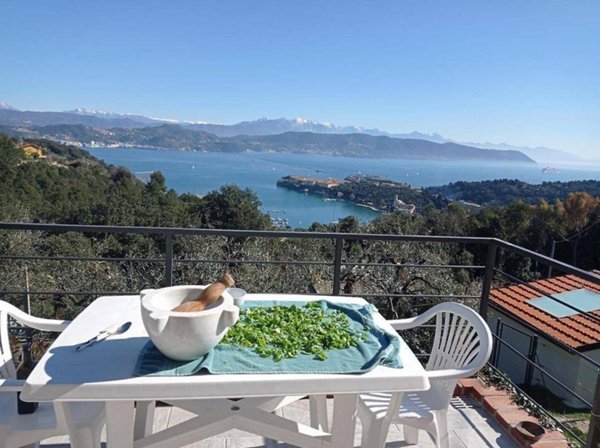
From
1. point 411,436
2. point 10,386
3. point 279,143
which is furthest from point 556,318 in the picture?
point 279,143

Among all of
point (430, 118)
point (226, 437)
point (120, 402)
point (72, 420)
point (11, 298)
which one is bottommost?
point (11, 298)

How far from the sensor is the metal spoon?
1.30 m

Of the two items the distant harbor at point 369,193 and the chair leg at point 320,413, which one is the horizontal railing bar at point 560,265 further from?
the distant harbor at point 369,193

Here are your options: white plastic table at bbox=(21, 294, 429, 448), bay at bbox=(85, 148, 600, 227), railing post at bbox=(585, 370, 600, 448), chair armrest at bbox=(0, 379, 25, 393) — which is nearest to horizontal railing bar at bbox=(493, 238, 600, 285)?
railing post at bbox=(585, 370, 600, 448)

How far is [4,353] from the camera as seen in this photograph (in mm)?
1674

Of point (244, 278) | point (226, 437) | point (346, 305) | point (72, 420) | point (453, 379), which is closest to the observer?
point (72, 420)

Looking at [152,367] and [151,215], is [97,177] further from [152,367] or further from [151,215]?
[152,367]

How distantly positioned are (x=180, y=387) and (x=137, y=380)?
118 mm

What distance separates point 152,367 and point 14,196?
22.3 meters

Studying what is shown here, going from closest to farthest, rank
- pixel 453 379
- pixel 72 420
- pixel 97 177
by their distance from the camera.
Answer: pixel 72 420, pixel 453 379, pixel 97 177

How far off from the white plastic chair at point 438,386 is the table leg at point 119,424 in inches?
33.3

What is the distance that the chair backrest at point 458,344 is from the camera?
1.65 m

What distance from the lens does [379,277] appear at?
9758 millimetres

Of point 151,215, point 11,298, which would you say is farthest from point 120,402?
point 151,215
